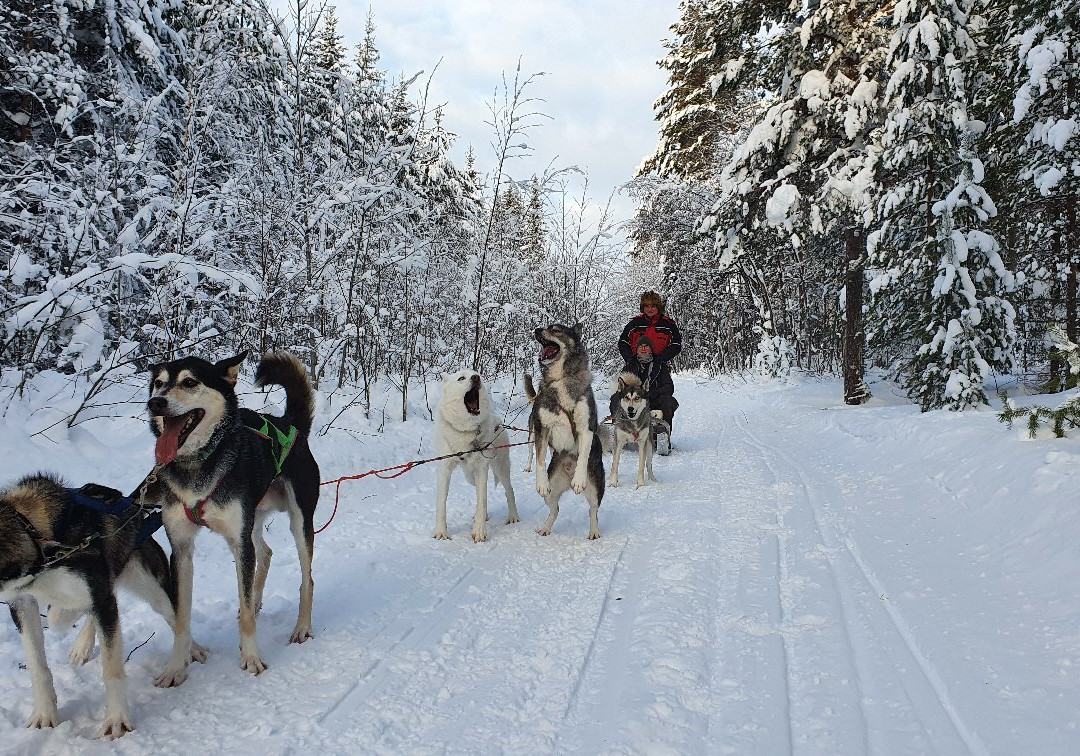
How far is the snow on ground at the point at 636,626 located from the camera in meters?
2.26

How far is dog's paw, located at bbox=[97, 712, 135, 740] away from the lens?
2182mm

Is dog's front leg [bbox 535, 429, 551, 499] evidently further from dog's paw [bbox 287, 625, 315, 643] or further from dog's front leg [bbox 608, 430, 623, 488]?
dog's paw [bbox 287, 625, 315, 643]

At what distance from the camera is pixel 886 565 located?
389 cm

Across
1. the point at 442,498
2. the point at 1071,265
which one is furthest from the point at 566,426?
the point at 1071,265

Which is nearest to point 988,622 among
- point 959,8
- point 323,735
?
point 323,735

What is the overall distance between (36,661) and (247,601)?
29.3 inches

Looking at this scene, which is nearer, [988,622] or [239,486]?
[239,486]

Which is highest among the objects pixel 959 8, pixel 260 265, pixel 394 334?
pixel 959 8

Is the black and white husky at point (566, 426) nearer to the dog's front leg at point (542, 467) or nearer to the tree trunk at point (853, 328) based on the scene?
the dog's front leg at point (542, 467)

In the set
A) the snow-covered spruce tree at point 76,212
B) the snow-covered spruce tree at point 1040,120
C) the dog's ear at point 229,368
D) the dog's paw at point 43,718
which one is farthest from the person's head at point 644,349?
the dog's paw at point 43,718

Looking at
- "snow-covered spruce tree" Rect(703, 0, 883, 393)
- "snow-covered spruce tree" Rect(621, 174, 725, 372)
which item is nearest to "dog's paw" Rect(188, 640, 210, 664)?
"snow-covered spruce tree" Rect(703, 0, 883, 393)

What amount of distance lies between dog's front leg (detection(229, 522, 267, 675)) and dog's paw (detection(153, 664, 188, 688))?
24cm

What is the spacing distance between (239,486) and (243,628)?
2.15ft

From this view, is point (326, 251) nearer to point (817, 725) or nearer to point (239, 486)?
point (239, 486)
